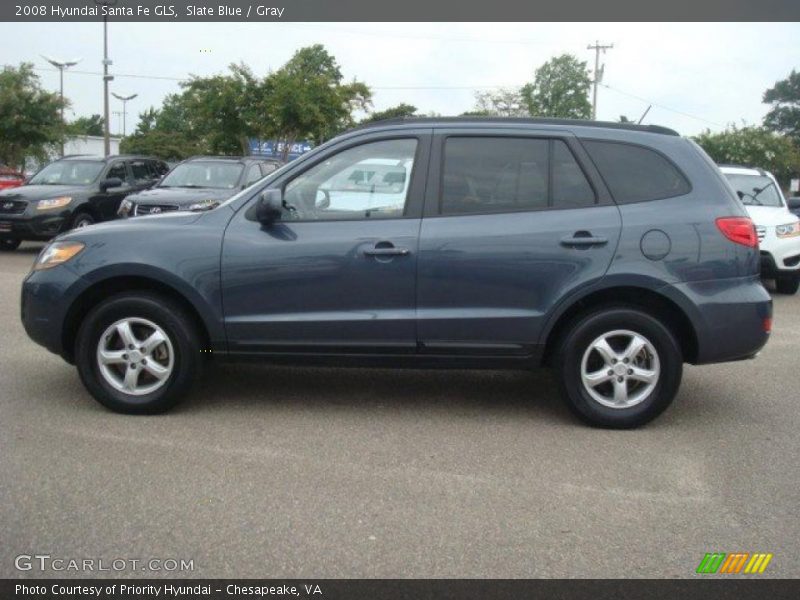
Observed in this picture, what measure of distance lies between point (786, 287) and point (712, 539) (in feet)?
29.7

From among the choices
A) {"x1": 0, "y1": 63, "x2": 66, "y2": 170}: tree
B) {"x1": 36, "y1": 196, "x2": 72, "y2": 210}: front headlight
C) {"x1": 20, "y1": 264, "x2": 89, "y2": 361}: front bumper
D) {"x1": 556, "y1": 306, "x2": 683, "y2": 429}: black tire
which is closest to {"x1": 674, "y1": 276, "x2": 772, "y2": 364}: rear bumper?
{"x1": 556, "y1": 306, "x2": 683, "y2": 429}: black tire

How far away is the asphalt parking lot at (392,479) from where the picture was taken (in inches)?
145

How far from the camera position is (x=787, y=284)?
39.3 feet

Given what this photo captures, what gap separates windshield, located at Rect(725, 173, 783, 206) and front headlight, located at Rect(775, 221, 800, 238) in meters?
0.96

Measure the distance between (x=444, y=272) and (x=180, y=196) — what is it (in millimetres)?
8054

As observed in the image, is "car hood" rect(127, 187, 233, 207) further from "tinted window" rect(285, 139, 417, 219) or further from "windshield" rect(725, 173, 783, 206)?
"windshield" rect(725, 173, 783, 206)

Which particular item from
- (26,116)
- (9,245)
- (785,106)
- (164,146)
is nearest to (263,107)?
(26,116)

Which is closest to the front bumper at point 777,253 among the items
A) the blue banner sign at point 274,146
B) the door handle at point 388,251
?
the door handle at point 388,251

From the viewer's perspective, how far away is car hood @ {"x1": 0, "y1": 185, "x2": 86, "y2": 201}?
1431cm

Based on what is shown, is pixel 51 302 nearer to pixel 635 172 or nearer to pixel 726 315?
pixel 635 172

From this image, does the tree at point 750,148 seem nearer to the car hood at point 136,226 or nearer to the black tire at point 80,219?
the black tire at point 80,219

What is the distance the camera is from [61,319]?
5477 millimetres
